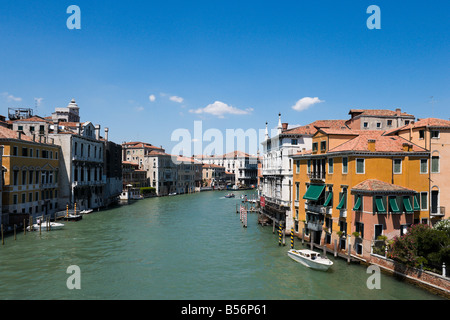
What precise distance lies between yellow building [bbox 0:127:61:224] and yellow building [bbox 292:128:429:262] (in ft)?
92.8

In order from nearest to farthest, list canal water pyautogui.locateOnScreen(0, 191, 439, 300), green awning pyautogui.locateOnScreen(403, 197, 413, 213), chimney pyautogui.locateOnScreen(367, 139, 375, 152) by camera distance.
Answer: canal water pyautogui.locateOnScreen(0, 191, 439, 300)
green awning pyautogui.locateOnScreen(403, 197, 413, 213)
chimney pyautogui.locateOnScreen(367, 139, 375, 152)

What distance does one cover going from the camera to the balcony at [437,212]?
859 inches

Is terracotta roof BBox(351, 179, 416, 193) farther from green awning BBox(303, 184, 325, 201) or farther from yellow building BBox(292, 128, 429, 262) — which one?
green awning BBox(303, 184, 325, 201)

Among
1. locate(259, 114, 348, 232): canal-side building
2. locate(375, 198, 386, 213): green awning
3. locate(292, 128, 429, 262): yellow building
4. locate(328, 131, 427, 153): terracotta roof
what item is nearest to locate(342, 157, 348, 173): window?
locate(292, 128, 429, 262): yellow building

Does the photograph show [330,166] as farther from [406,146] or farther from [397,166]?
[406,146]

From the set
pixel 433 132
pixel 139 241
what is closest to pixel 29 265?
pixel 139 241

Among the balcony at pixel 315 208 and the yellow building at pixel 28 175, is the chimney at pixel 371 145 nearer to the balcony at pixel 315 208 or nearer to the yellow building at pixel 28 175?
the balcony at pixel 315 208

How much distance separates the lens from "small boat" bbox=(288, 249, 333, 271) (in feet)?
65.5

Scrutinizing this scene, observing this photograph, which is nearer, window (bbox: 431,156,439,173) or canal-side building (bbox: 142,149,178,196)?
window (bbox: 431,156,439,173)

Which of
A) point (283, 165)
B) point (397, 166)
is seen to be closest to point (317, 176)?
point (397, 166)

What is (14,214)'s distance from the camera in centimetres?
3200

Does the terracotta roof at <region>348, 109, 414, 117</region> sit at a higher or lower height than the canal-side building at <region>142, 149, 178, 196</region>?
higher
